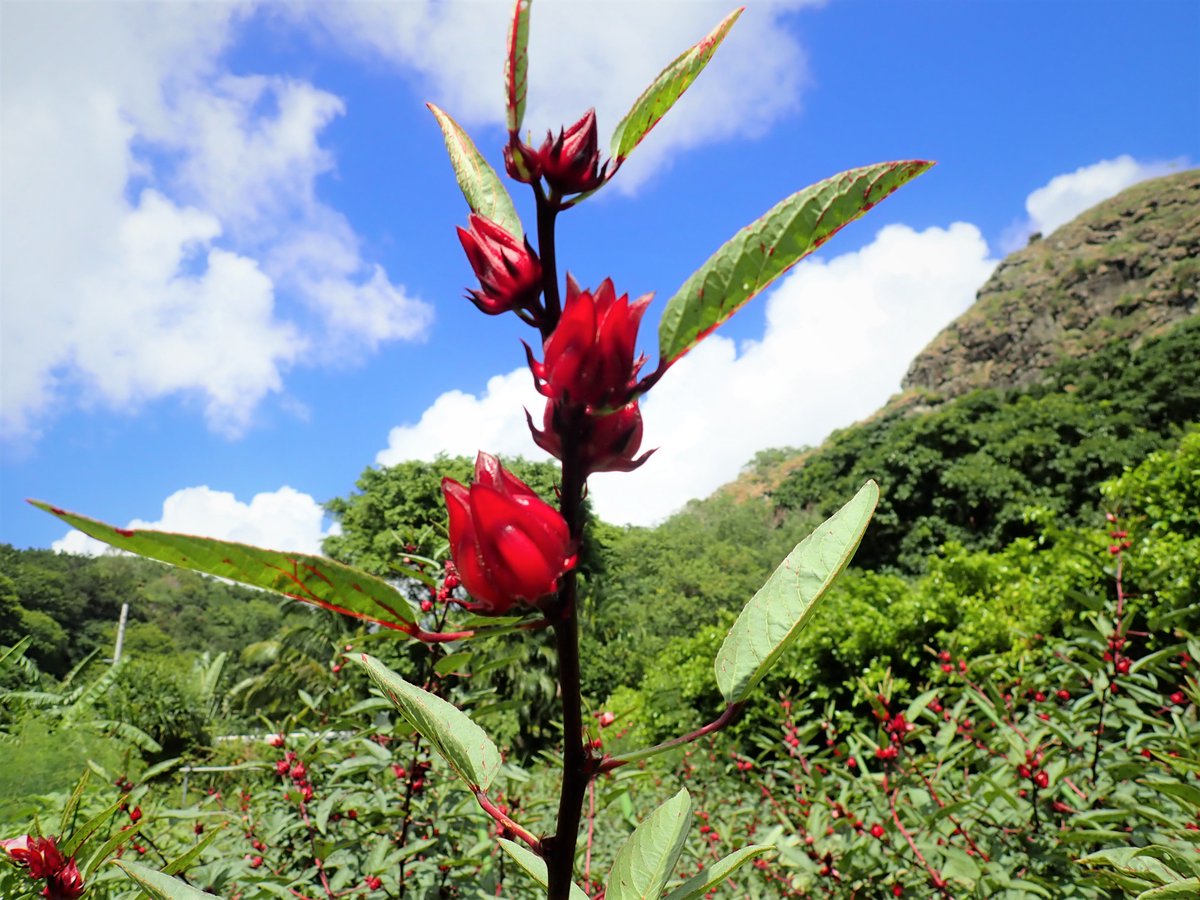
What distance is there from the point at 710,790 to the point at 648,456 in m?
4.79

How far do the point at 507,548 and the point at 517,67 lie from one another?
33 cm

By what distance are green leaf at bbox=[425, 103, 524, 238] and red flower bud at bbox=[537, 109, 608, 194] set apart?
2.4 inches

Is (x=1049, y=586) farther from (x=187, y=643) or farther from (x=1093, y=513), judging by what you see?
(x=187, y=643)

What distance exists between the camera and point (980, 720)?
2.69 metres

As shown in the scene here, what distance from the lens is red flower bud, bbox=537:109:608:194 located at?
0.52 meters

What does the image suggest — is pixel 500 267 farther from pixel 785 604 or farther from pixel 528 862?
pixel 528 862

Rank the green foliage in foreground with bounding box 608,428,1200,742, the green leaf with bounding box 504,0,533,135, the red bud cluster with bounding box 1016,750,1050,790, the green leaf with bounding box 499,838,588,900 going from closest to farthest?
the green leaf with bounding box 504,0,533,135, the green leaf with bounding box 499,838,588,900, the red bud cluster with bounding box 1016,750,1050,790, the green foliage in foreground with bounding box 608,428,1200,742

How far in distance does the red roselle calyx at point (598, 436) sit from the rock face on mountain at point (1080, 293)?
37291 mm

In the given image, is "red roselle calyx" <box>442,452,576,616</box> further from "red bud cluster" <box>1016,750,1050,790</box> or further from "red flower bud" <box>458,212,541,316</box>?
"red bud cluster" <box>1016,750,1050,790</box>

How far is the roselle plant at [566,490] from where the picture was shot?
0.43 metres

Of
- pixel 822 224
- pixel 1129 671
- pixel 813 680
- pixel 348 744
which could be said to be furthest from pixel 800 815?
pixel 813 680

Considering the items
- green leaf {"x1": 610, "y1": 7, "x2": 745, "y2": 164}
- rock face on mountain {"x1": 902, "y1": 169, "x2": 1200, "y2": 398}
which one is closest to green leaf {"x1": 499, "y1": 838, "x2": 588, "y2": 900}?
green leaf {"x1": 610, "y1": 7, "x2": 745, "y2": 164}

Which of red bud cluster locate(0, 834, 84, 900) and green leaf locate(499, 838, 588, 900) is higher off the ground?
red bud cluster locate(0, 834, 84, 900)

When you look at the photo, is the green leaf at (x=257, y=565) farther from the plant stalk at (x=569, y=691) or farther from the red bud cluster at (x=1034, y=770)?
the red bud cluster at (x=1034, y=770)
